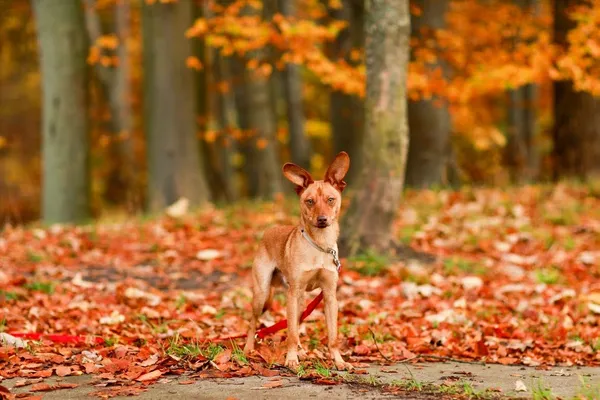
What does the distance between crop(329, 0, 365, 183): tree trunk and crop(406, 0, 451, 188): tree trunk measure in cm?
101

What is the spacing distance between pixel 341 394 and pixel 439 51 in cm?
1090

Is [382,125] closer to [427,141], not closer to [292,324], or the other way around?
[292,324]

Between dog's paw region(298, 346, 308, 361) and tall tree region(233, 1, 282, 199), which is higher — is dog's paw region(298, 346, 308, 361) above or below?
below

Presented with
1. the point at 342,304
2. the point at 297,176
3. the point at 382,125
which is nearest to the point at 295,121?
the point at 382,125

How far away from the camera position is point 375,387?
5.12 metres

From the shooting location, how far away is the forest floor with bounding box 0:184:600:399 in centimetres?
541

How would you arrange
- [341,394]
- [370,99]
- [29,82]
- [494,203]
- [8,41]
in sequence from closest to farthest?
1. [341,394]
2. [370,99]
3. [494,203]
4. [8,41]
5. [29,82]

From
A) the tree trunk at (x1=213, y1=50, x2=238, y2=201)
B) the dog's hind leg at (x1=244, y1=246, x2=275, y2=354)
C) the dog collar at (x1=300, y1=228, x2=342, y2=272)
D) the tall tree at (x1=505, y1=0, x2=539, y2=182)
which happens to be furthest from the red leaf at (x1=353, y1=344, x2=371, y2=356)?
the tall tree at (x1=505, y1=0, x2=539, y2=182)

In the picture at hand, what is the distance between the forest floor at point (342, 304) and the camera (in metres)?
5.41

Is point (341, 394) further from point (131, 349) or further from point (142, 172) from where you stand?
point (142, 172)

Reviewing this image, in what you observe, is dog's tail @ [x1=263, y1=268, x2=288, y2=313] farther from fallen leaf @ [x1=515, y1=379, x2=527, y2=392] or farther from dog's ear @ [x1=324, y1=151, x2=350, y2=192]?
fallen leaf @ [x1=515, y1=379, x2=527, y2=392]

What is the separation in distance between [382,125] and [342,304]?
260 centimetres

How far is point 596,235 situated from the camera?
1143 centimetres

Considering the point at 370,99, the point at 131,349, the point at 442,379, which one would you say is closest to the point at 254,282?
the point at 131,349
